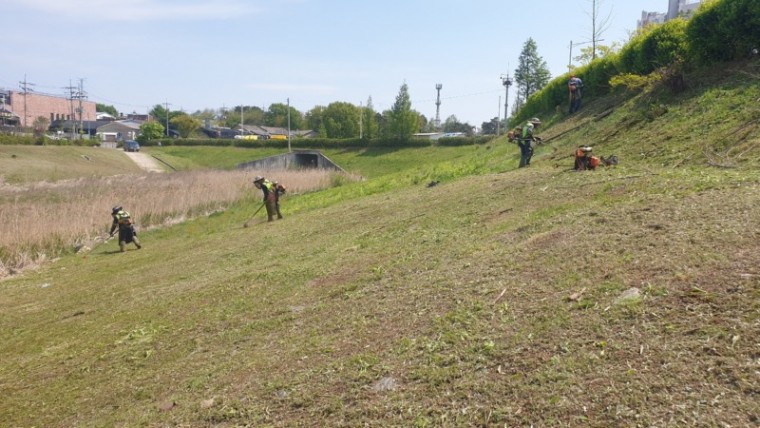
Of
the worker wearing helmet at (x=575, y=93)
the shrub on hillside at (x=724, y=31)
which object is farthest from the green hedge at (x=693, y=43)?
the worker wearing helmet at (x=575, y=93)

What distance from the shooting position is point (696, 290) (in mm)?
4285

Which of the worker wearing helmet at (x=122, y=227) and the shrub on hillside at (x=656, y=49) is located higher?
the shrub on hillside at (x=656, y=49)

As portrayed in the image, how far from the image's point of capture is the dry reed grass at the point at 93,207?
51.4 feet

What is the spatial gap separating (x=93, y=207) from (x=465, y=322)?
18544mm

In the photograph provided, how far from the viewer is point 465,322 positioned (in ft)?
→ 16.1

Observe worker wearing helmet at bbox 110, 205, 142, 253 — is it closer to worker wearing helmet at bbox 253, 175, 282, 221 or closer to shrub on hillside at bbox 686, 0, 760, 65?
worker wearing helmet at bbox 253, 175, 282, 221

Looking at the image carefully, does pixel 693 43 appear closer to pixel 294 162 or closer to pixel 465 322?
pixel 465 322

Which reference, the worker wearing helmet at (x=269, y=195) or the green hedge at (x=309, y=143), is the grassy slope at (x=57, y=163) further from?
the worker wearing helmet at (x=269, y=195)

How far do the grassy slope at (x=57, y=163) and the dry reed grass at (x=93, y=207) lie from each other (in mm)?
15799

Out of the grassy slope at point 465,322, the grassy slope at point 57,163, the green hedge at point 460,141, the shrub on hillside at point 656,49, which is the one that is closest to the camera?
the grassy slope at point 465,322

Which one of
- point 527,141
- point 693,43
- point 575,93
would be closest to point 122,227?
point 527,141

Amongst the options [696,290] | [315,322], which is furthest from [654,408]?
[315,322]

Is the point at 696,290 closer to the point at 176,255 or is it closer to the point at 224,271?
the point at 224,271

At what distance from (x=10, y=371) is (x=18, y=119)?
111 metres
